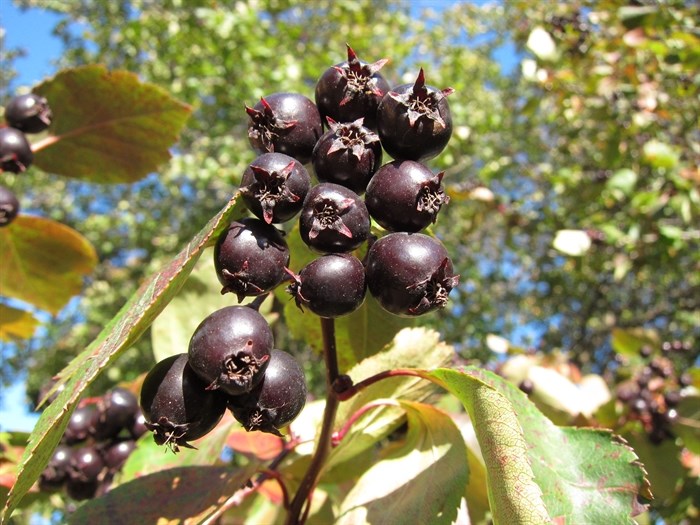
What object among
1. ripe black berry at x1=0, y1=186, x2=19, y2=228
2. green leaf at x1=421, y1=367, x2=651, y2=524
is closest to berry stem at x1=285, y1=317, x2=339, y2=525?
green leaf at x1=421, y1=367, x2=651, y2=524

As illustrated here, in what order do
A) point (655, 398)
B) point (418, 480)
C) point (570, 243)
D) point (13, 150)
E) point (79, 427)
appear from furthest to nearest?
point (570, 243)
point (655, 398)
point (79, 427)
point (13, 150)
point (418, 480)

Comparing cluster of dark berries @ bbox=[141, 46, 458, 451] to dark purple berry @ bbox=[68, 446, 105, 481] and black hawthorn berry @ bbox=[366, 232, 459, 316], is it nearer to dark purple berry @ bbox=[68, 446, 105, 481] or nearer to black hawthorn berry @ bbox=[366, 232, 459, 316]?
black hawthorn berry @ bbox=[366, 232, 459, 316]

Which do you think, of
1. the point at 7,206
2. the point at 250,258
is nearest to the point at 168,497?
the point at 250,258

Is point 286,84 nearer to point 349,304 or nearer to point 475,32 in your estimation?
point 349,304

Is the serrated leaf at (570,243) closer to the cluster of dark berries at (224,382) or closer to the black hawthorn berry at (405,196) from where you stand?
the black hawthorn berry at (405,196)

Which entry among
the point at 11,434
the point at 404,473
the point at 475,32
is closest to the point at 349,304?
the point at 404,473

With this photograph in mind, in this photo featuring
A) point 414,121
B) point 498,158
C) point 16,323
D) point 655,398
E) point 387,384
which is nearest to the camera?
point 414,121

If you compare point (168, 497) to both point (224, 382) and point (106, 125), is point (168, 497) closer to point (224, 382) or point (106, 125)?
point (224, 382)
